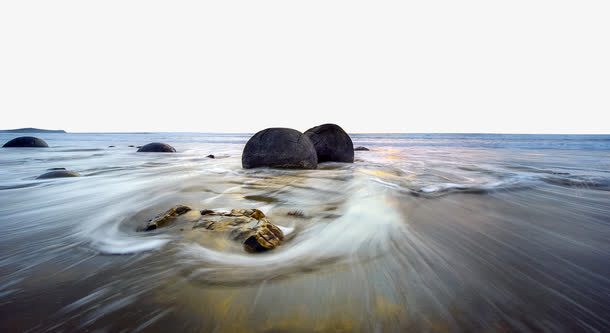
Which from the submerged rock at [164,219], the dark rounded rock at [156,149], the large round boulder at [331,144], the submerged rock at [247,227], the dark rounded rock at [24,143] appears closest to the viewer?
the submerged rock at [247,227]

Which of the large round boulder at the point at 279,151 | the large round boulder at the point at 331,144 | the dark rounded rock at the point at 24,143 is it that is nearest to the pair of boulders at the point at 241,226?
the large round boulder at the point at 279,151

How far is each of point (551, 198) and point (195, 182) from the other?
538 centimetres

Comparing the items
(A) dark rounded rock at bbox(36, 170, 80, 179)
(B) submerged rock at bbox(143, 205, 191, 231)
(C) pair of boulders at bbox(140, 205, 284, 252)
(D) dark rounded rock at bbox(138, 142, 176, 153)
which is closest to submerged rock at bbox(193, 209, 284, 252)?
(C) pair of boulders at bbox(140, 205, 284, 252)

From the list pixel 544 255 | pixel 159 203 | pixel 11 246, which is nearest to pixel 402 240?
pixel 544 255

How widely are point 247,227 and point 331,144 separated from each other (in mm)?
6183

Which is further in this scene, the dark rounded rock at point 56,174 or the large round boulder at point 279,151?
the large round boulder at point 279,151

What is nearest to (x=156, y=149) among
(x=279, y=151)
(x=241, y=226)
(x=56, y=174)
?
(x=56, y=174)

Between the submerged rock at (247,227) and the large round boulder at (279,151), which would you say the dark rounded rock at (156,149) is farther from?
the submerged rock at (247,227)

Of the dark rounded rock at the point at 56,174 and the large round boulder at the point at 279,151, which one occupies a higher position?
the large round boulder at the point at 279,151

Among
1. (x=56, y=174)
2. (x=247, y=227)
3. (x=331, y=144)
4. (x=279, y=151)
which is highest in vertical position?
(x=331, y=144)

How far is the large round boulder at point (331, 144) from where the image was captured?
26.3 feet

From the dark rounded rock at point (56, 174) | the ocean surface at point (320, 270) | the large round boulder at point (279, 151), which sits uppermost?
the large round boulder at point (279, 151)

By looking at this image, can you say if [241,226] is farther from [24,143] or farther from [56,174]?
[24,143]

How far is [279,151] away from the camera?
20.2 feet
